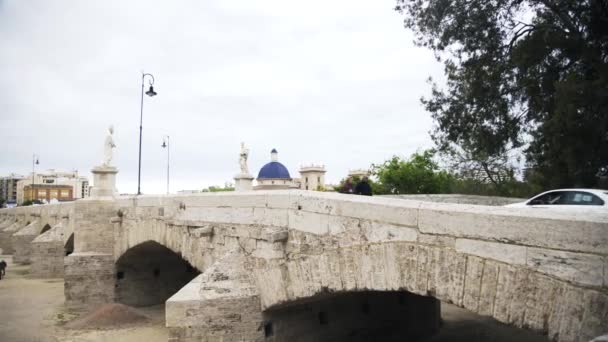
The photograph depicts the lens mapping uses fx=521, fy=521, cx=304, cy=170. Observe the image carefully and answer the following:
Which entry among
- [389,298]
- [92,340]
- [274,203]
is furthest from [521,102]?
[92,340]

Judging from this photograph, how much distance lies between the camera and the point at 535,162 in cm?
1364

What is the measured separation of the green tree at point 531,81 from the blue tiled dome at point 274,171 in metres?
42.0

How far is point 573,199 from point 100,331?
10.4m

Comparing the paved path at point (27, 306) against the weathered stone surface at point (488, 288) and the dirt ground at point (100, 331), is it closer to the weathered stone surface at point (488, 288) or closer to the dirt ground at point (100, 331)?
the dirt ground at point (100, 331)

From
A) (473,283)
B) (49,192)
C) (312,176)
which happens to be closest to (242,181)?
(473,283)

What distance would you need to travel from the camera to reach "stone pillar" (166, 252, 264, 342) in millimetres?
7273

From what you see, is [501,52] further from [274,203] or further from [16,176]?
[16,176]

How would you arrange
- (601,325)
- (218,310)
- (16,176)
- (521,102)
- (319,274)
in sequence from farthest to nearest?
(16,176) → (521,102) → (218,310) → (319,274) → (601,325)

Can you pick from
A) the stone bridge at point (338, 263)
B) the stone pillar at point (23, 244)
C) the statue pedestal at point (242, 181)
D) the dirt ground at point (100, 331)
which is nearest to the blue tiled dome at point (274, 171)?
the stone pillar at point (23, 244)

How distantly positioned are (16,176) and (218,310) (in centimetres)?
6869

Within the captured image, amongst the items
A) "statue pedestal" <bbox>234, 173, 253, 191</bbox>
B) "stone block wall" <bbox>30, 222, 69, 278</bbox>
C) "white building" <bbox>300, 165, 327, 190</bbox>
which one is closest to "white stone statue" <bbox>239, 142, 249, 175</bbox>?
"statue pedestal" <bbox>234, 173, 253, 191</bbox>

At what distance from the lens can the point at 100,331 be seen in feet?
40.0

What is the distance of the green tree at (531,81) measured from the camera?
1032 cm

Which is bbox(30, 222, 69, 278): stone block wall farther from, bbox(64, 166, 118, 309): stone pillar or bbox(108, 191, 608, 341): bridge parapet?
bbox(108, 191, 608, 341): bridge parapet
